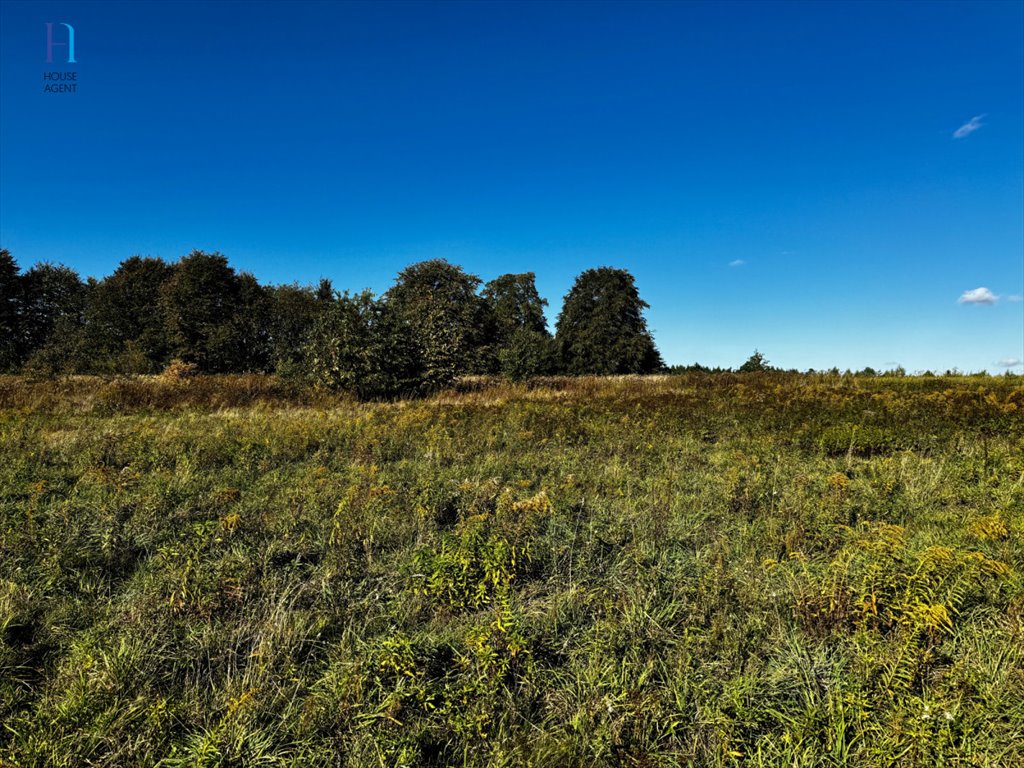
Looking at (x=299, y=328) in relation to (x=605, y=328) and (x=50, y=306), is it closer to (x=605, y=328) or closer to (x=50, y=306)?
(x=50, y=306)

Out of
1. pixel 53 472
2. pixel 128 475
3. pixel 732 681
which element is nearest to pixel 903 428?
pixel 732 681

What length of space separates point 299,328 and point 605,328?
22.8 metres

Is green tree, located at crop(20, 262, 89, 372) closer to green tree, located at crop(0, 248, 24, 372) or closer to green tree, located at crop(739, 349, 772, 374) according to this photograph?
green tree, located at crop(0, 248, 24, 372)

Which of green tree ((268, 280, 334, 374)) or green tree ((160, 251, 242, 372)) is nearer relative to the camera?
green tree ((160, 251, 242, 372))

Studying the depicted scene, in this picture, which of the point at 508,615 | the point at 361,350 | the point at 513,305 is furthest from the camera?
the point at 513,305

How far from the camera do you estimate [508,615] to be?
2.94 metres

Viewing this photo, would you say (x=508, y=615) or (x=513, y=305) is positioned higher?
(x=513, y=305)

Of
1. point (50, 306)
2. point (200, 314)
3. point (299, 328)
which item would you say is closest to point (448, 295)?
point (299, 328)

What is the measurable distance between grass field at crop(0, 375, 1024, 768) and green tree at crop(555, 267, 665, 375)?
28.9 m

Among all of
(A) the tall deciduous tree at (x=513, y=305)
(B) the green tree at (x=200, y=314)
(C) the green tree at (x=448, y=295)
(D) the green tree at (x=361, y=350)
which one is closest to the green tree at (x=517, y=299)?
(A) the tall deciduous tree at (x=513, y=305)

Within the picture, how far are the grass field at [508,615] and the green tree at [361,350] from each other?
898cm

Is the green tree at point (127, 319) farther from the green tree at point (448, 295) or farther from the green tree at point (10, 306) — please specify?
the green tree at point (448, 295)

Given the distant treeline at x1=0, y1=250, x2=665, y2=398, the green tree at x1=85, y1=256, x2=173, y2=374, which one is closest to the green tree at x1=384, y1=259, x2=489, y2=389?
the distant treeline at x1=0, y1=250, x2=665, y2=398

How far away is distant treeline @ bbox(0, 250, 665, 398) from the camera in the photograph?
1705cm
